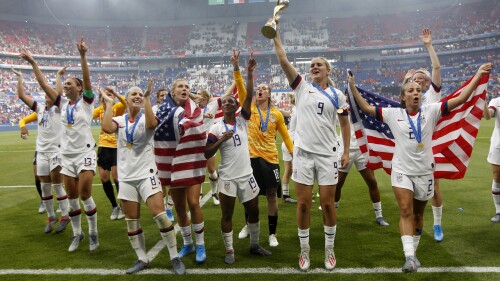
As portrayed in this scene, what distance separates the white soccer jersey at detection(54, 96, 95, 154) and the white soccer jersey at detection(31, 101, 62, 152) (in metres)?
0.97

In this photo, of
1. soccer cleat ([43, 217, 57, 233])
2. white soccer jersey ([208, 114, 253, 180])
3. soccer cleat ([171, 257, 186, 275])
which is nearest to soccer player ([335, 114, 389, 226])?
white soccer jersey ([208, 114, 253, 180])

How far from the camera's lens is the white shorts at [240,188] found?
487 cm

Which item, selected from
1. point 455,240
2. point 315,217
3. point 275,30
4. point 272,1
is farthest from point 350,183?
point 272,1

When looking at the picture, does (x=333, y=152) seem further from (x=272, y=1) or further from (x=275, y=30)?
(x=272, y=1)

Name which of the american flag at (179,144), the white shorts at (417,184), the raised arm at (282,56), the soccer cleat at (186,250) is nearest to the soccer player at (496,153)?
the white shorts at (417,184)

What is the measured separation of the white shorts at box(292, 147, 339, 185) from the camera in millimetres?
4559

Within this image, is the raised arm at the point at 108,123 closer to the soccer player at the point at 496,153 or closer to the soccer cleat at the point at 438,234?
the soccer cleat at the point at 438,234

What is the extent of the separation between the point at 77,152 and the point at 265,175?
2908 millimetres

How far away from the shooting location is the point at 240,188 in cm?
489

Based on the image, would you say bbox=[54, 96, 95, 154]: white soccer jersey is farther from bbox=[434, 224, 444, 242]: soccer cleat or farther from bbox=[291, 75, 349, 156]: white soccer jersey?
bbox=[434, 224, 444, 242]: soccer cleat

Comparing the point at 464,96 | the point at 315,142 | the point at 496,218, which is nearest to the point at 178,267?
the point at 315,142

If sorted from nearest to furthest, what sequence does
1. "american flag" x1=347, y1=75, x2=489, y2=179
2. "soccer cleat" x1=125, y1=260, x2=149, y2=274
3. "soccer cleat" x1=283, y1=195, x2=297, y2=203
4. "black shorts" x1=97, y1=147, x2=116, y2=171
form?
"soccer cleat" x1=125, y1=260, x2=149, y2=274 → "american flag" x1=347, y1=75, x2=489, y2=179 → "black shorts" x1=97, y1=147, x2=116, y2=171 → "soccer cleat" x1=283, y1=195, x2=297, y2=203

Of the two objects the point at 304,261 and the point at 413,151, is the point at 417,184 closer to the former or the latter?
the point at 413,151

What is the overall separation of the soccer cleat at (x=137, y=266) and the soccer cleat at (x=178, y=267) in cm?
42
